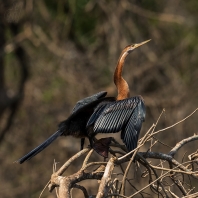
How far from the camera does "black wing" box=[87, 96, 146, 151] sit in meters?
3.54

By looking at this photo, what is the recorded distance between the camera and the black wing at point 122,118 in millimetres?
3541

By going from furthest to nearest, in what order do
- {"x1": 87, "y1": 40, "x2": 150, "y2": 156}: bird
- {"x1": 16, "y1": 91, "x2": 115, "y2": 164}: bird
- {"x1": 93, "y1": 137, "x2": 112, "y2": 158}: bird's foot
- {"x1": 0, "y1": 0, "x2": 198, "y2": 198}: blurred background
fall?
{"x1": 0, "y1": 0, "x2": 198, "y2": 198}: blurred background < {"x1": 16, "y1": 91, "x2": 115, "y2": 164}: bird < {"x1": 87, "y1": 40, "x2": 150, "y2": 156}: bird < {"x1": 93, "y1": 137, "x2": 112, "y2": 158}: bird's foot

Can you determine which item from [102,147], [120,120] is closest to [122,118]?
[120,120]

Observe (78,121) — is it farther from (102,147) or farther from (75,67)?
(75,67)

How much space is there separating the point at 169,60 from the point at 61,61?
1798 mm

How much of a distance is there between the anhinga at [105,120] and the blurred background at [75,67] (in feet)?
15.4

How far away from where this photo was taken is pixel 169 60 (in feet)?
33.0

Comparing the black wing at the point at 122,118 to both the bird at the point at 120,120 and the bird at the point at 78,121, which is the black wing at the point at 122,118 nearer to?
the bird at the point at 120,120

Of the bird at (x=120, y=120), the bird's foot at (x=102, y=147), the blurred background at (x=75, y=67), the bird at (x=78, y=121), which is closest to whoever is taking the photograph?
the bird's foot at (x=102, y=147)

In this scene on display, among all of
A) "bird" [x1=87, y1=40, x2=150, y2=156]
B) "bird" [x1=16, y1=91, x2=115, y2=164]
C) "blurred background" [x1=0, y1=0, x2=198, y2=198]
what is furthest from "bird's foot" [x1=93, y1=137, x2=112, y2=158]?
"blurred background" [x1=0, y1=0, x2=198, y2=198]

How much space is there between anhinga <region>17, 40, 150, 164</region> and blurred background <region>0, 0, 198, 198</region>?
4679 mm

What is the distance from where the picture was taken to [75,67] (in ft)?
31.8

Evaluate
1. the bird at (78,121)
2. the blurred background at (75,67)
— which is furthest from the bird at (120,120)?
the blurred background at (75,67)

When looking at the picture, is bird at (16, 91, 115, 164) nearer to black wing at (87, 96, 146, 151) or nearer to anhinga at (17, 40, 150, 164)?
anhinga at (17, 40, 150, 164)
